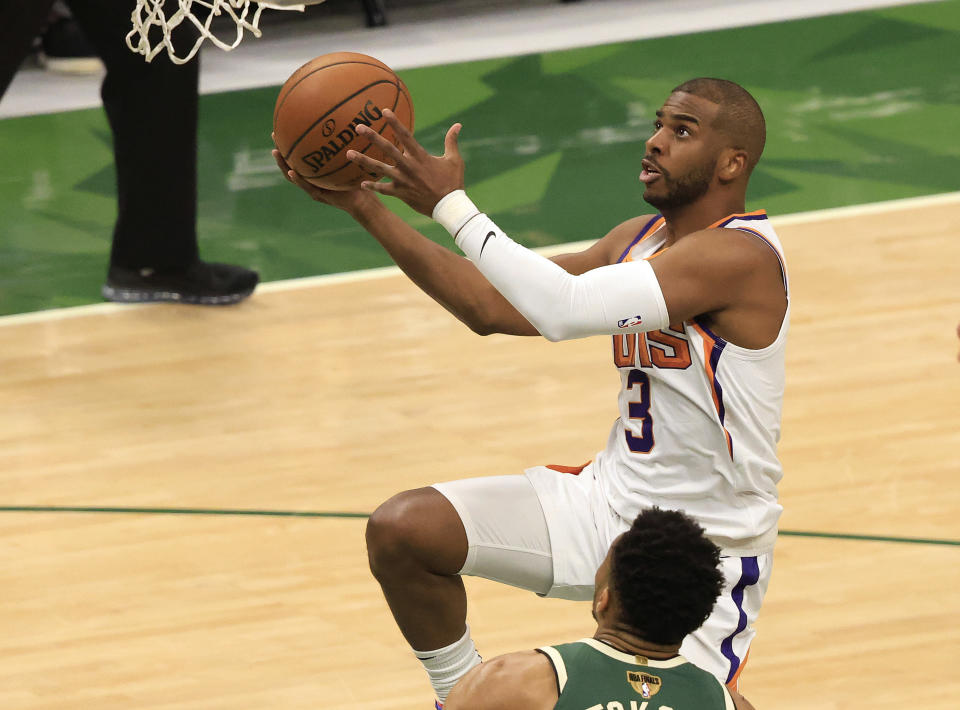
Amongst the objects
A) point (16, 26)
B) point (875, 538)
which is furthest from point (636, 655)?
point (16, 26)

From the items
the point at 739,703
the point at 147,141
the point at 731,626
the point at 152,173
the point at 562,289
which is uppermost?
the point at 562,289

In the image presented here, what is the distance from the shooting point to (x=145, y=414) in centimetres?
498

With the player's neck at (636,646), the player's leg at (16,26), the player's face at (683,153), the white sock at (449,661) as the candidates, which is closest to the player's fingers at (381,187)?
the player's face at (683,153)

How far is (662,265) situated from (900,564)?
4.76 ft

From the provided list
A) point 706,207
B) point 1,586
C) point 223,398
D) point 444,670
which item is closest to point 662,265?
point 706,207

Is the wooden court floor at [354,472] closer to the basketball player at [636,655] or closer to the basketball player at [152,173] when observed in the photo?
the basketball player at [152,173]

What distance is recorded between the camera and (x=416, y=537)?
9.89ft

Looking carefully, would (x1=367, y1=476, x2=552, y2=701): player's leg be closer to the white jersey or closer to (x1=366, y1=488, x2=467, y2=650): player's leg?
(x1=366, y1=488, x2=467, y2=650): player's leg

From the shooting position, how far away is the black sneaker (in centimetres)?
573

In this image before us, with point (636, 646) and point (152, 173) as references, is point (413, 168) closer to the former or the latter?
point (636, 646)

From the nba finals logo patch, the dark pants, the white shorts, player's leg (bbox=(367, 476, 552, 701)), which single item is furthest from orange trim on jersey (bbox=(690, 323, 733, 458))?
the dark pants

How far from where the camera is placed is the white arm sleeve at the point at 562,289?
9.35ft

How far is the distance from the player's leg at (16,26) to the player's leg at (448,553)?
286cm

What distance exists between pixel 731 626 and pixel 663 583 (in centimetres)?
70
